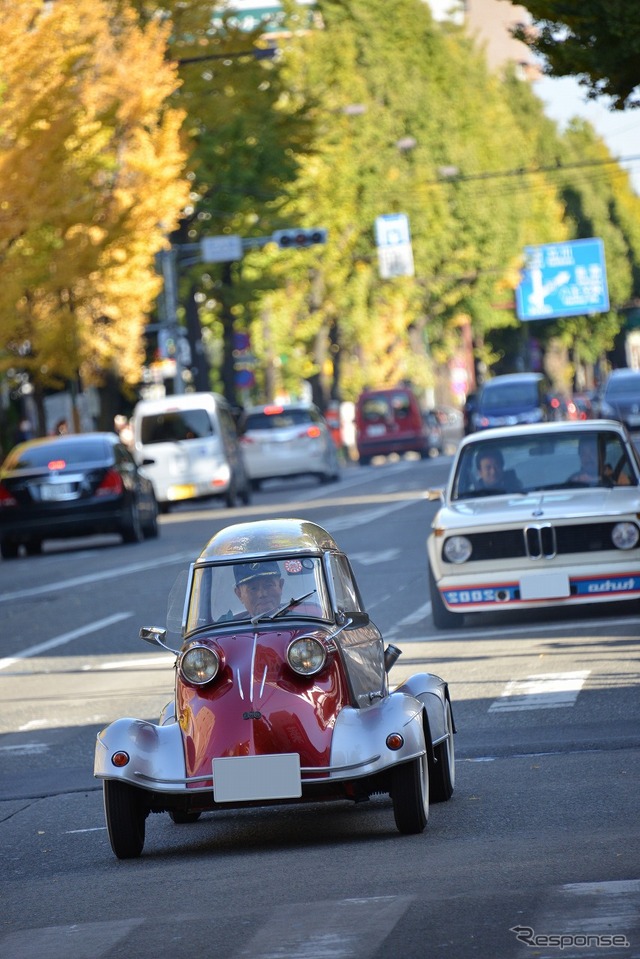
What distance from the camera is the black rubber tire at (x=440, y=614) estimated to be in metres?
15.0

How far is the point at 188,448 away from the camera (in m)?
36.5

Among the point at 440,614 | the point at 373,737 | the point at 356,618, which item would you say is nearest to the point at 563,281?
the point at 440,614

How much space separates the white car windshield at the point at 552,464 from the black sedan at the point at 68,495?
1318 centimetres

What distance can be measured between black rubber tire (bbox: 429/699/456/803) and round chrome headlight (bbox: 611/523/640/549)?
20.2ft

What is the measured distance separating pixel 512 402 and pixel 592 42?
2794 cm

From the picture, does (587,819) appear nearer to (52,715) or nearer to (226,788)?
(226,788)

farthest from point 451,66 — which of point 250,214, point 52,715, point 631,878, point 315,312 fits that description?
point 631,878

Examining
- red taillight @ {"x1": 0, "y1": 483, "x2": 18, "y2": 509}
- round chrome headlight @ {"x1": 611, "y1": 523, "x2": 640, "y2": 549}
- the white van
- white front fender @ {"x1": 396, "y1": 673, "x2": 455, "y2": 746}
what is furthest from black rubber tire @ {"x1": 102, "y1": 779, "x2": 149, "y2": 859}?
the white van

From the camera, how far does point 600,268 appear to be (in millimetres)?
88125

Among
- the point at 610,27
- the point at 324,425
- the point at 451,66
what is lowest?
the point at 324,425

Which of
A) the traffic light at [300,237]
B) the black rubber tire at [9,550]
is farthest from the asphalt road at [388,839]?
the traffic light at [300,237]

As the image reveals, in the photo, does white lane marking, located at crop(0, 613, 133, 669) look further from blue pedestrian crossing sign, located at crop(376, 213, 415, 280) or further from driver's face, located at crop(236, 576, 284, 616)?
blue pedestrian crossing sign, located at crop(376, 213, 415, 280)

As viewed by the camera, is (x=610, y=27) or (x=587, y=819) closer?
(x=587, y=819)

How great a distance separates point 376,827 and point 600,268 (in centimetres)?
8169
